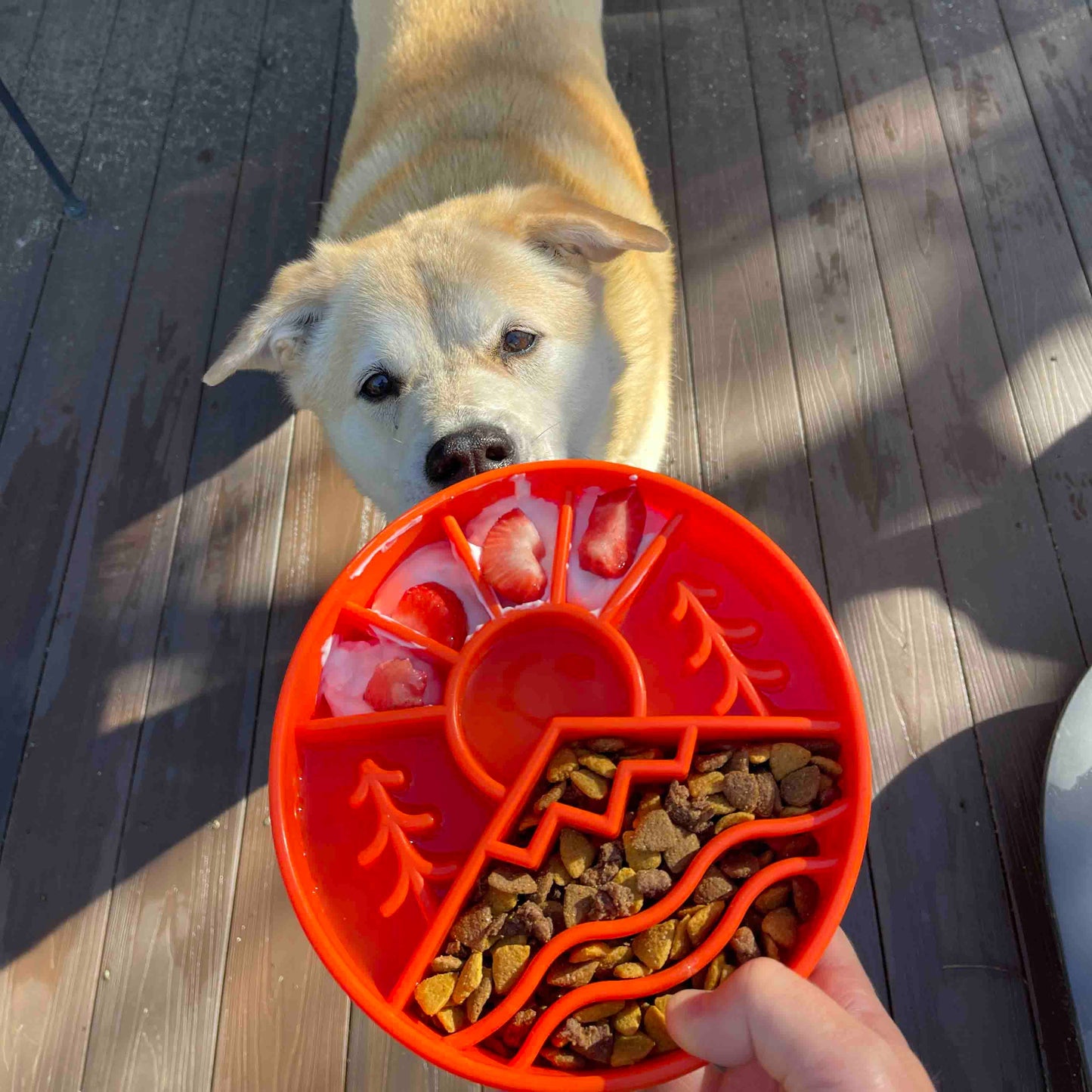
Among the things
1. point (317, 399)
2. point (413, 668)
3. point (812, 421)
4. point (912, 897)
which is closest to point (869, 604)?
point (812, 421)

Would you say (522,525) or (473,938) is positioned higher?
(522,525)

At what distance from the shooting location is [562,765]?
47.4 inches

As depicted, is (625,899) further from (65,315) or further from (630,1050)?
(65,315)

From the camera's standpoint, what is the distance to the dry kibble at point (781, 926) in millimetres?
1093

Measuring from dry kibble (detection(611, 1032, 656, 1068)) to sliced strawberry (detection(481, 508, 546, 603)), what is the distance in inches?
25.3

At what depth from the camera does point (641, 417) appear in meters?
1.85

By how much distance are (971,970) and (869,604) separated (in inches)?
33.5

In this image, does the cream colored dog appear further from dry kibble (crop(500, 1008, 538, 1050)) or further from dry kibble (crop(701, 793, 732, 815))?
dry kibble (crop(500, 1008, 538, 1050))

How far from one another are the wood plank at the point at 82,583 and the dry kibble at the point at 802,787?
1.68 m

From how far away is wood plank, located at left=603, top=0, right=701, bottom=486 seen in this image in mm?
2287

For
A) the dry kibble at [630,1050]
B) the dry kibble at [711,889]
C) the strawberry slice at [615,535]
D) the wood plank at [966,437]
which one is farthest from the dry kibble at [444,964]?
the wood plank at [966,437]

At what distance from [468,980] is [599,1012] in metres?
0.18

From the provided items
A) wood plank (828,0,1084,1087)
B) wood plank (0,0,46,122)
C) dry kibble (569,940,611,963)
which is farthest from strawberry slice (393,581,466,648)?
wood plank (0,0,46,122)

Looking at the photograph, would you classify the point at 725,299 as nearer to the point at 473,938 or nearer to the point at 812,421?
the point at 812,421
